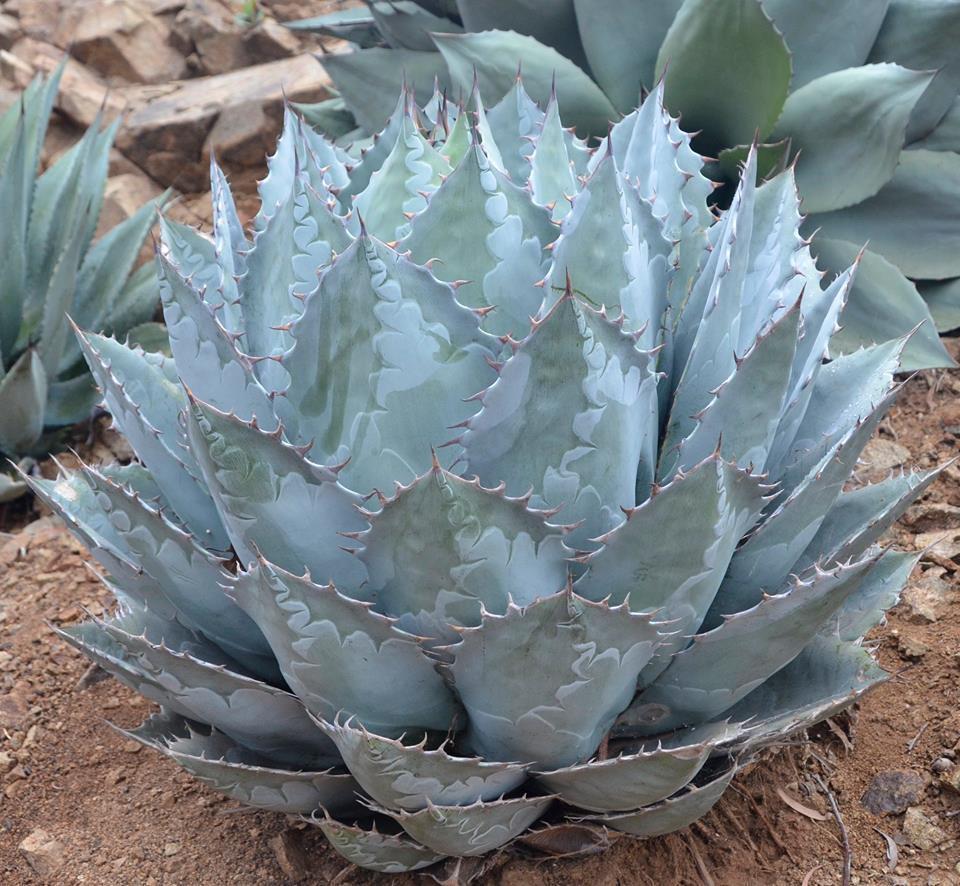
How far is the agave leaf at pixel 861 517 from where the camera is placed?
1508 millimetres

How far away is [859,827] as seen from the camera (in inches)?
68.5

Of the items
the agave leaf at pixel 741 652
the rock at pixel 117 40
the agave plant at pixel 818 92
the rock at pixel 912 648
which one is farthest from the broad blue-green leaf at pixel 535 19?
the rock at pixel 117 40

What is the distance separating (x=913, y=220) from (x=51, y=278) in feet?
7.85

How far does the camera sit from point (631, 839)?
1.69 meters

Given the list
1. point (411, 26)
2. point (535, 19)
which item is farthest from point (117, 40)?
point (535, 19)

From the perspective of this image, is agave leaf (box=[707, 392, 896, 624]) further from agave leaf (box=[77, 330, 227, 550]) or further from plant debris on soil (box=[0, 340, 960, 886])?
agave leaf (box=[77, 330, 227, 550])

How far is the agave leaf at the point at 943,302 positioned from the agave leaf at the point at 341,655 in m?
2.07

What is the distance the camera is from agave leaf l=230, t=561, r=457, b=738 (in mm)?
1278


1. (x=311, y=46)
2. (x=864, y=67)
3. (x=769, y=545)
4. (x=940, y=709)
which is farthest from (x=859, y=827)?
(x=311, y=46)

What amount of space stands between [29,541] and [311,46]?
156 inches

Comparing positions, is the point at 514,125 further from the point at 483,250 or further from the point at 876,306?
the point at 876,306

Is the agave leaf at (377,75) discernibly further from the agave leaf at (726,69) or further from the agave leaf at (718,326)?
the agave leaf at (718,326)

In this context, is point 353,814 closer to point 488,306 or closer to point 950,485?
point 488,306

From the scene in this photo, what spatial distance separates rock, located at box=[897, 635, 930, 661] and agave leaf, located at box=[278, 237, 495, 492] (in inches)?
41.7
